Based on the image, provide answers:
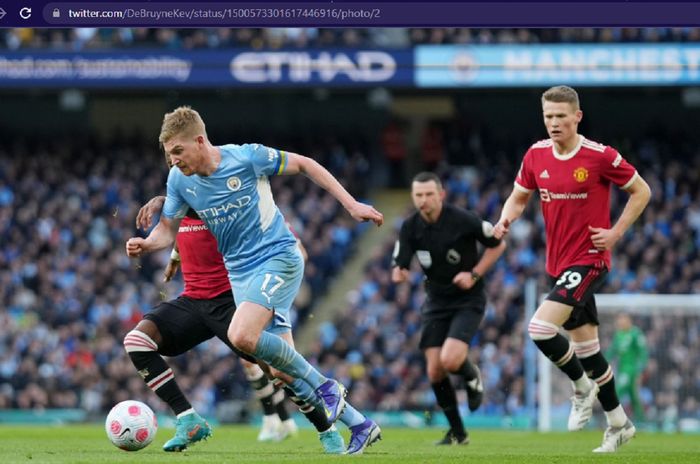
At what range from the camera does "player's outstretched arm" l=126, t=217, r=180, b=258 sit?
9422 mm

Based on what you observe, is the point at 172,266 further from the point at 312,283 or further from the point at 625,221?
the point at 312,283

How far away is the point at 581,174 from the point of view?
10266 mm

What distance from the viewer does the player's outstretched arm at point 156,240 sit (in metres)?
9.42

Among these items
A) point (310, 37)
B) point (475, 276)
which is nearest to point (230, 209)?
point (475, 276)

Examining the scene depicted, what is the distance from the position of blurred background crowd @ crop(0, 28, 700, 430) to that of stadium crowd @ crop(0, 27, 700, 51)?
0.04m

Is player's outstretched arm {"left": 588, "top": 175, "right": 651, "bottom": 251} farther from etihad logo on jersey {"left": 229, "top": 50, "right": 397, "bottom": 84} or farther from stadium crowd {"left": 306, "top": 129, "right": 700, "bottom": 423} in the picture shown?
etihad logo on jersey {"left": 229, "top": 50, "right": 397, "bottom": 84}

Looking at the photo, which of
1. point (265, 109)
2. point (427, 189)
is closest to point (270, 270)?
point (427, 189)

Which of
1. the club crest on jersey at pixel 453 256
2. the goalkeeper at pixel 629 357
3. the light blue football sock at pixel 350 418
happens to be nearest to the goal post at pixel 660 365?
the goalkeeper at pixel 629 357

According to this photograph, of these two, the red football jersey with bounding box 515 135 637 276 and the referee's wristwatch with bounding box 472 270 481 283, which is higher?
the red football jersey with bounding box 515 135 637 276

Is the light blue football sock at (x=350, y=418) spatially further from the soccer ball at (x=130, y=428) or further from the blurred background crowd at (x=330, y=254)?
the blurred background crowd at (x=330, y=254)

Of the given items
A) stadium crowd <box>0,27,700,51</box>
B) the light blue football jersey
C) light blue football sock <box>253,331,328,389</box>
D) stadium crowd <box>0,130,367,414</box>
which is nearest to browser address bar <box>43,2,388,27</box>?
the light blue football jersey

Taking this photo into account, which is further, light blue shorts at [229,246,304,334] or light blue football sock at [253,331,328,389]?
light blue shorts at [229,246,304,334]

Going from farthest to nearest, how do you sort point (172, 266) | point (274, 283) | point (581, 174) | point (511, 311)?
1. point (511, 311)
2. point (172, 266)
3. point (581, 174)
4. point (274, 283)

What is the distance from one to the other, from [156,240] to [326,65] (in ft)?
56.5
